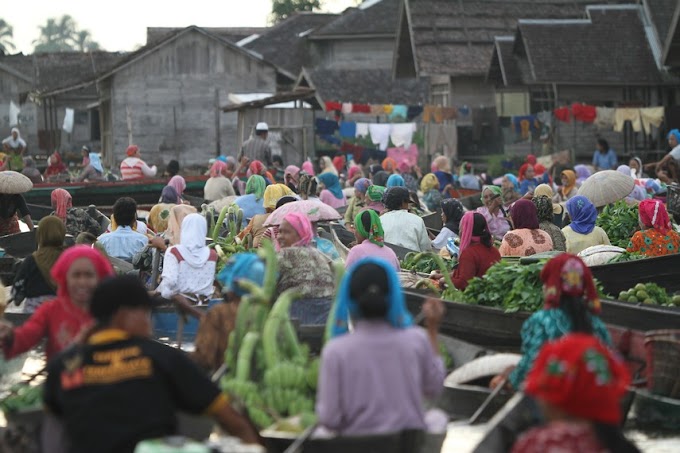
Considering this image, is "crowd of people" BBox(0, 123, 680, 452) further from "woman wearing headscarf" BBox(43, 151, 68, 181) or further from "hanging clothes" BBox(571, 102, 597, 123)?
"woman wearing headscarf" BBox(43, 151, 68, 181)

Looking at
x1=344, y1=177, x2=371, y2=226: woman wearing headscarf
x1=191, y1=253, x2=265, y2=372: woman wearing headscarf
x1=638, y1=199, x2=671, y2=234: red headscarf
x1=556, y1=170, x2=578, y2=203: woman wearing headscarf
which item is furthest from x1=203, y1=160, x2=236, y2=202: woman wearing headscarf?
x1=191, y1=253, x2=265, y2=372: woman wearing headscarf

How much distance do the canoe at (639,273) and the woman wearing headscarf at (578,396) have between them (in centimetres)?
728

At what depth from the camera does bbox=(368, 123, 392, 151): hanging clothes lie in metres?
35.6

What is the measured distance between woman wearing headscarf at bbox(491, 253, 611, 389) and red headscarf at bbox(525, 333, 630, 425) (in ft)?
8.74

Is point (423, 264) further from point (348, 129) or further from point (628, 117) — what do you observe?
point (348, 129)

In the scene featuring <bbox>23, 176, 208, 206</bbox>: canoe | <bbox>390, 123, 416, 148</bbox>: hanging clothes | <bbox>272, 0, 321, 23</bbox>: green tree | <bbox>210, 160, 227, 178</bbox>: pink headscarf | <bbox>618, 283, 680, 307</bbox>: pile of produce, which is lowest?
<bbox>618, 283, 680, 307</bbox>: pile of produce

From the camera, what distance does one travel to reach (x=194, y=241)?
37.3ft

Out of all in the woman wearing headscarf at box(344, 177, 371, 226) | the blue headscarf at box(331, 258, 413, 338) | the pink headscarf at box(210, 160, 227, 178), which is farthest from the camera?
the pink headscarf at box(210, 160, 227, 178)

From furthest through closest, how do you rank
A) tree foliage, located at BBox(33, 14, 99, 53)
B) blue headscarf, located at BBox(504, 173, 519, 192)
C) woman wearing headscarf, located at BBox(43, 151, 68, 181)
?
1. tree foliage, located at BBox(33, 14, 99, 53)
2. woman wearing headscarf, located at BBox(43, 151, 68, 181)
3. blue headscarf, located at BBox(504, 173, 519, 192)

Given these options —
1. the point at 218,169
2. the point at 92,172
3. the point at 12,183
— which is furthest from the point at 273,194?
the point at 92,172

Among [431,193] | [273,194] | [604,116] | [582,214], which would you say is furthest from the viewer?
[604,116]

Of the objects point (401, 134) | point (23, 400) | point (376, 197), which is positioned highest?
point (401, 134)

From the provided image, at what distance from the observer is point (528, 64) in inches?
1314

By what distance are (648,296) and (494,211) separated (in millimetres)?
4351
